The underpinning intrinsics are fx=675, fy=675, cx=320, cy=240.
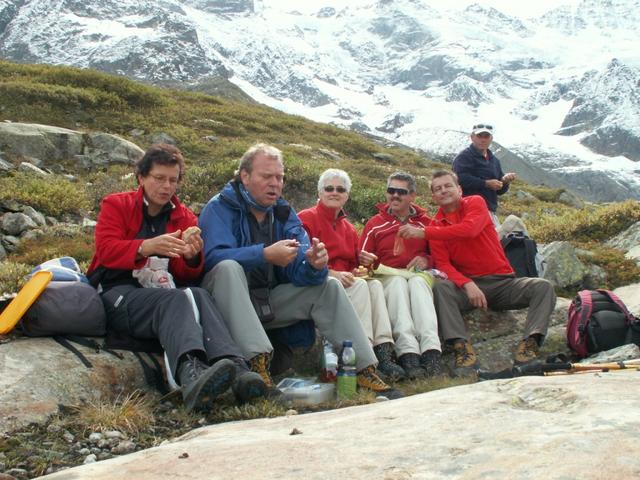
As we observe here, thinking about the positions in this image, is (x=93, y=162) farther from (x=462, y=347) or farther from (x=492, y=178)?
(x=462, y=347)

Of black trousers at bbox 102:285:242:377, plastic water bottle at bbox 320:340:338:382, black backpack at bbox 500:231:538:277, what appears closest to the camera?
black trousers at bbox 102:285:242:377

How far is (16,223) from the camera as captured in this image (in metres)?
10.2

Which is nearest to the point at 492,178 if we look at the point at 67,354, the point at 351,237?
the point at 351,237

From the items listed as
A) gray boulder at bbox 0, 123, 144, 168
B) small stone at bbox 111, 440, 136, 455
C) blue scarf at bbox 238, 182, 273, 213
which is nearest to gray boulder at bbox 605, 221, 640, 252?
blue scarf at bbox 238, 182, 273, 213

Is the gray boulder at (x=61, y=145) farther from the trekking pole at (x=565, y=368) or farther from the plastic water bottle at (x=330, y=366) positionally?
the trekking pole at (x=565, y=368)

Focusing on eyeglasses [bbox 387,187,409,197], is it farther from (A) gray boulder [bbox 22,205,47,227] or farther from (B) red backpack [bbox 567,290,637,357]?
(A) gray boulder [bbox 22,205,47,227]

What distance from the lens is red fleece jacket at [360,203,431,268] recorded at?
8.00 meters

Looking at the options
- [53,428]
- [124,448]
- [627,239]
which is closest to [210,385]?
[124,448]

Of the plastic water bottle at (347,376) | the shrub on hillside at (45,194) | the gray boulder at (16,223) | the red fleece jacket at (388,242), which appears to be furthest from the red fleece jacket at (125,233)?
the shrub on hillside at (45,194)

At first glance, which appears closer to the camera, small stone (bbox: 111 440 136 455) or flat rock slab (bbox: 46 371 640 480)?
flat rock slab (bbox: 46 371 640 480)

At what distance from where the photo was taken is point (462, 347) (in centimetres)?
696

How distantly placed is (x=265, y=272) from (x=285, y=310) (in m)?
0.40

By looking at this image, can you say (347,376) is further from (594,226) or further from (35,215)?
(594,226)

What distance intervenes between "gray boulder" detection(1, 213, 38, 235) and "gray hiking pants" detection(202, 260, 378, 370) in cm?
551
